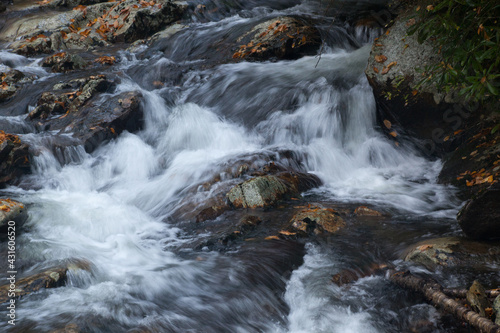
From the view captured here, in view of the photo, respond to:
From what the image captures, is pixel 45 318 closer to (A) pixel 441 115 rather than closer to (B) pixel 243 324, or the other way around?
(B) pixel 243 324

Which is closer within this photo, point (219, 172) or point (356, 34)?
point (219, 172)

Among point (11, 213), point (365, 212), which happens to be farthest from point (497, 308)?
point (11, 213)

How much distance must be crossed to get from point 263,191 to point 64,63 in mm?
8193

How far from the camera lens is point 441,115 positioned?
21.6 ft

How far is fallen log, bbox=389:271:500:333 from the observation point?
265 cm

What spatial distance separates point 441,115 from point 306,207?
9.93 ft

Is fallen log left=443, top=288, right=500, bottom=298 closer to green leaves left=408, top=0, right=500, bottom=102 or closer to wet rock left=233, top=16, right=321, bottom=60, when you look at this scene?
green leaves left=408, top=0, right=500, bottom=102

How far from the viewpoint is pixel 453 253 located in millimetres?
3850

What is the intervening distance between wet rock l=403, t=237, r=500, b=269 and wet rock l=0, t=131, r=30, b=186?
6739 millimetres

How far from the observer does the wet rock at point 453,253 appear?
3723 millimetres

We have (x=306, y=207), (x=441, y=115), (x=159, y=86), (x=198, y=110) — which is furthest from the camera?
(x=159, y=86)

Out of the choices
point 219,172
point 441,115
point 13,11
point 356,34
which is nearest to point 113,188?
point 219,172

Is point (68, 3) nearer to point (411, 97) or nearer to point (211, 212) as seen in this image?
point (211, 212)

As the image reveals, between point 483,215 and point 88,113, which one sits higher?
point 483,215
